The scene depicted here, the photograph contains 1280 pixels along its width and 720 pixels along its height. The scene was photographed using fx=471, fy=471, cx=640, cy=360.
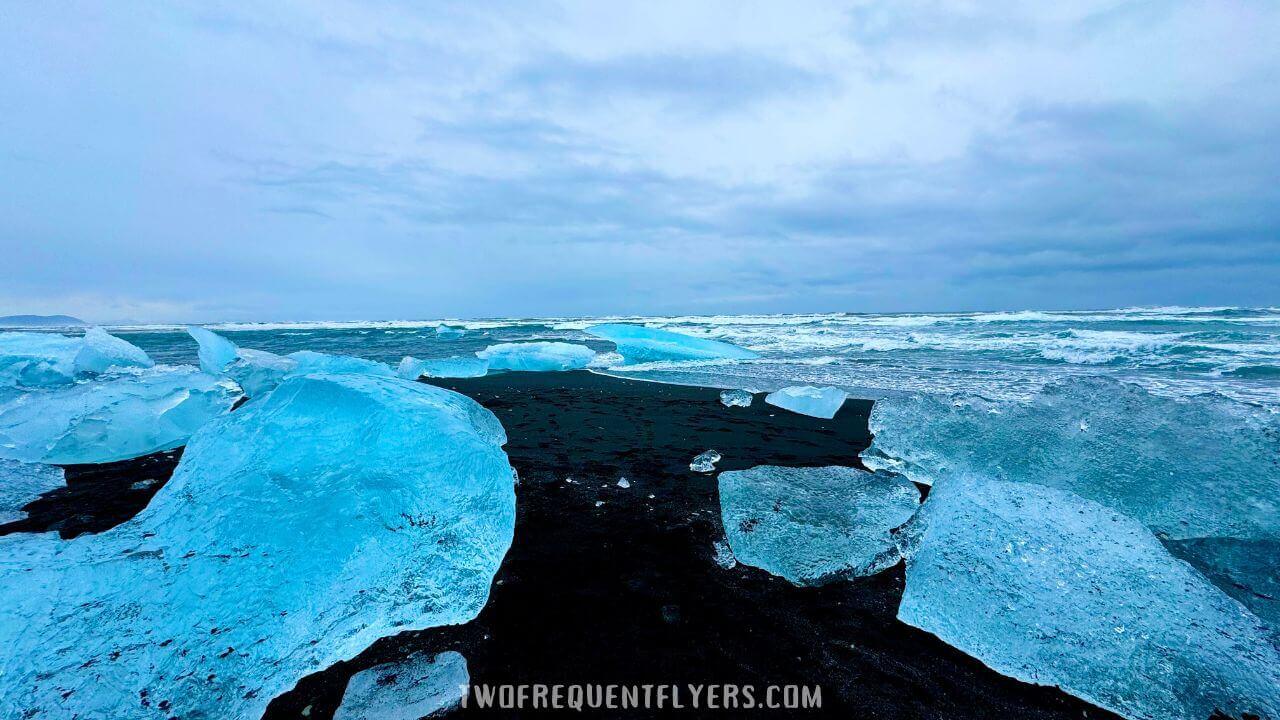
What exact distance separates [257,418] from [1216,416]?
529cm

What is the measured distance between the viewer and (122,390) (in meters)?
3.94

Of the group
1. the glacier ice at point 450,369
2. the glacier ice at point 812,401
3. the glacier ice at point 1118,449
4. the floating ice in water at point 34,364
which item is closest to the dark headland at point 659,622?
the glacier ice at point 1118,449

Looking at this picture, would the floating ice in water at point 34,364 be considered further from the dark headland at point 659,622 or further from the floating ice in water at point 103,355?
the dark headland at point 659,622

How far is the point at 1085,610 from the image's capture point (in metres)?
1.72

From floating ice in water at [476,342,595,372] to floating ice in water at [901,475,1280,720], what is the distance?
7475 mm

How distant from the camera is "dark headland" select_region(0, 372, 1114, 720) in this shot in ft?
4.68

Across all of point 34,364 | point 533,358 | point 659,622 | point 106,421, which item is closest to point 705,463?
point 659,622

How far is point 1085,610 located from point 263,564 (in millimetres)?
3044

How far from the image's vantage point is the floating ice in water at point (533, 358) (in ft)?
29.5

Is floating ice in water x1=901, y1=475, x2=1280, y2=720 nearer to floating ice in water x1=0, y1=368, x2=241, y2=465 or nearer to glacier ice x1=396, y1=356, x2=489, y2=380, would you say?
floating ice in water x1=0, y1=368, x2=241, y2=465

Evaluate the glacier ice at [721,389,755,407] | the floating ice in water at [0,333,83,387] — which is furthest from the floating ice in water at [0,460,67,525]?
the floating ice in water at [0,333,83,387]

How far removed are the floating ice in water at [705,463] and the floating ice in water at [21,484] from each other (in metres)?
3.71

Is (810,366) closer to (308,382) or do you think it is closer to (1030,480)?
(1030,480)

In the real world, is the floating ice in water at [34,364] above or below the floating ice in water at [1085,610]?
above
